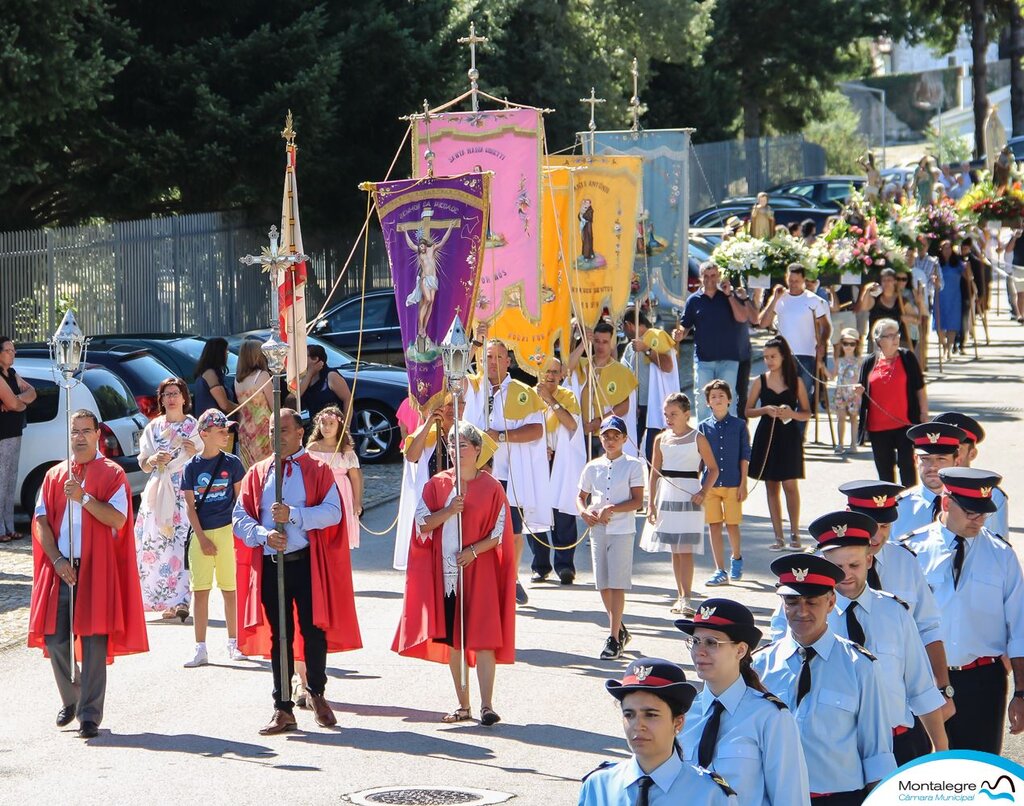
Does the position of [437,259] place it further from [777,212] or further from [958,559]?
[777,212]

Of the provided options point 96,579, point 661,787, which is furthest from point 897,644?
point 96,579

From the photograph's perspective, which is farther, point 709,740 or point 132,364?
point 132,364

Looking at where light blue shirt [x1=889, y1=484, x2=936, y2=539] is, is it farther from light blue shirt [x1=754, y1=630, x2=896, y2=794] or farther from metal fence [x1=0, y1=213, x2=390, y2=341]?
metal fence [x1=0, y1=213, x2=390, y2=341]

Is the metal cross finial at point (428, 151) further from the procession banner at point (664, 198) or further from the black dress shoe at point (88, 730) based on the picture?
the procession banner at point (664, 198)

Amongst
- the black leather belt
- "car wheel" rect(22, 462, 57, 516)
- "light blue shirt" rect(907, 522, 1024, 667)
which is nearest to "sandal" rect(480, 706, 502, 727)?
the black leather belt

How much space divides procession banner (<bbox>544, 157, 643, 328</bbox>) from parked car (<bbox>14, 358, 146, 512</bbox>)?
438 centimetres

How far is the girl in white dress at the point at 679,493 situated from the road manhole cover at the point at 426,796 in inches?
156

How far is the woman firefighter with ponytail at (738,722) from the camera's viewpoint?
5.34 m

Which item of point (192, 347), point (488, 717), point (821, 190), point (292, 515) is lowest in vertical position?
point (488, 717)

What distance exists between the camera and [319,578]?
9.92 m

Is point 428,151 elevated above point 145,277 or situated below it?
above

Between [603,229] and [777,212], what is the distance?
77.2ft

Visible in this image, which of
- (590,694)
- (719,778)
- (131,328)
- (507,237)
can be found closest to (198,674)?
(590,694)

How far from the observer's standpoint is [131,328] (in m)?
24.3
